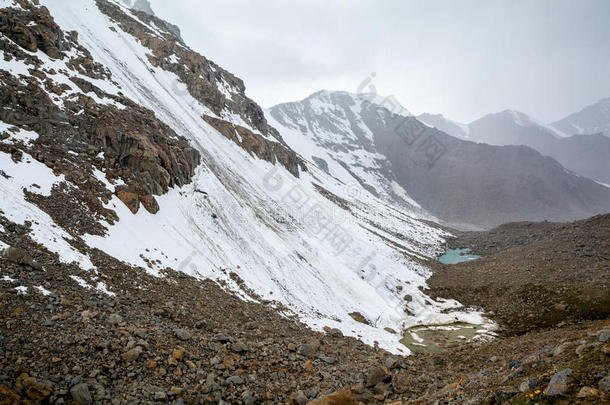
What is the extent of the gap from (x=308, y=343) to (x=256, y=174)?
38.8 meters

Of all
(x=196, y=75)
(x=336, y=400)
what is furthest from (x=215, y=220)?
(x=196, y=75)

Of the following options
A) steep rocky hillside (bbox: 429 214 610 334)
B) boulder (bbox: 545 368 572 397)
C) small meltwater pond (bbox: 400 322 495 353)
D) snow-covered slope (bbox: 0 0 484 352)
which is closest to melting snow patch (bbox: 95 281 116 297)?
snow-covered slope (bbox: 0 0 484 352)

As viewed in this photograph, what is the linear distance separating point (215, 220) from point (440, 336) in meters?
23.0

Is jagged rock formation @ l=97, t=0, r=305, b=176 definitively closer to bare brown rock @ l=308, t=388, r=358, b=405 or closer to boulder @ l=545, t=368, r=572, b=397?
bare brown rock @ l=308, t=388, r=358, b=405

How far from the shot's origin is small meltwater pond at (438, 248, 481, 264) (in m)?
63.9

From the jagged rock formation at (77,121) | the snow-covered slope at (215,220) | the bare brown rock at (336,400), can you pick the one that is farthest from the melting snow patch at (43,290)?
the jagged rock formation at (77,121)

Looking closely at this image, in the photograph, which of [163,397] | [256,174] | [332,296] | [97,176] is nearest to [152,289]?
[163,397]

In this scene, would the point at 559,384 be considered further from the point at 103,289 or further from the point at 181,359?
the point at 103,289

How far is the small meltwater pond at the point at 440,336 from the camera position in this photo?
865 inches

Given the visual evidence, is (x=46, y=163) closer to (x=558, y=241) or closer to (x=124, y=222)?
(x=124, y=222)

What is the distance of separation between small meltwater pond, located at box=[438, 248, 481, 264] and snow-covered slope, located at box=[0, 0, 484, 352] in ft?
65.8

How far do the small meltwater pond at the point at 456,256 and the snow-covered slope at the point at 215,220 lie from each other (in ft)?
65.8

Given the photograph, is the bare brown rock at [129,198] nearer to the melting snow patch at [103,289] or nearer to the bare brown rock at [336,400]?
the melting snow patch at [103,289]

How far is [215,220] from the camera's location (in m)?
27.1
